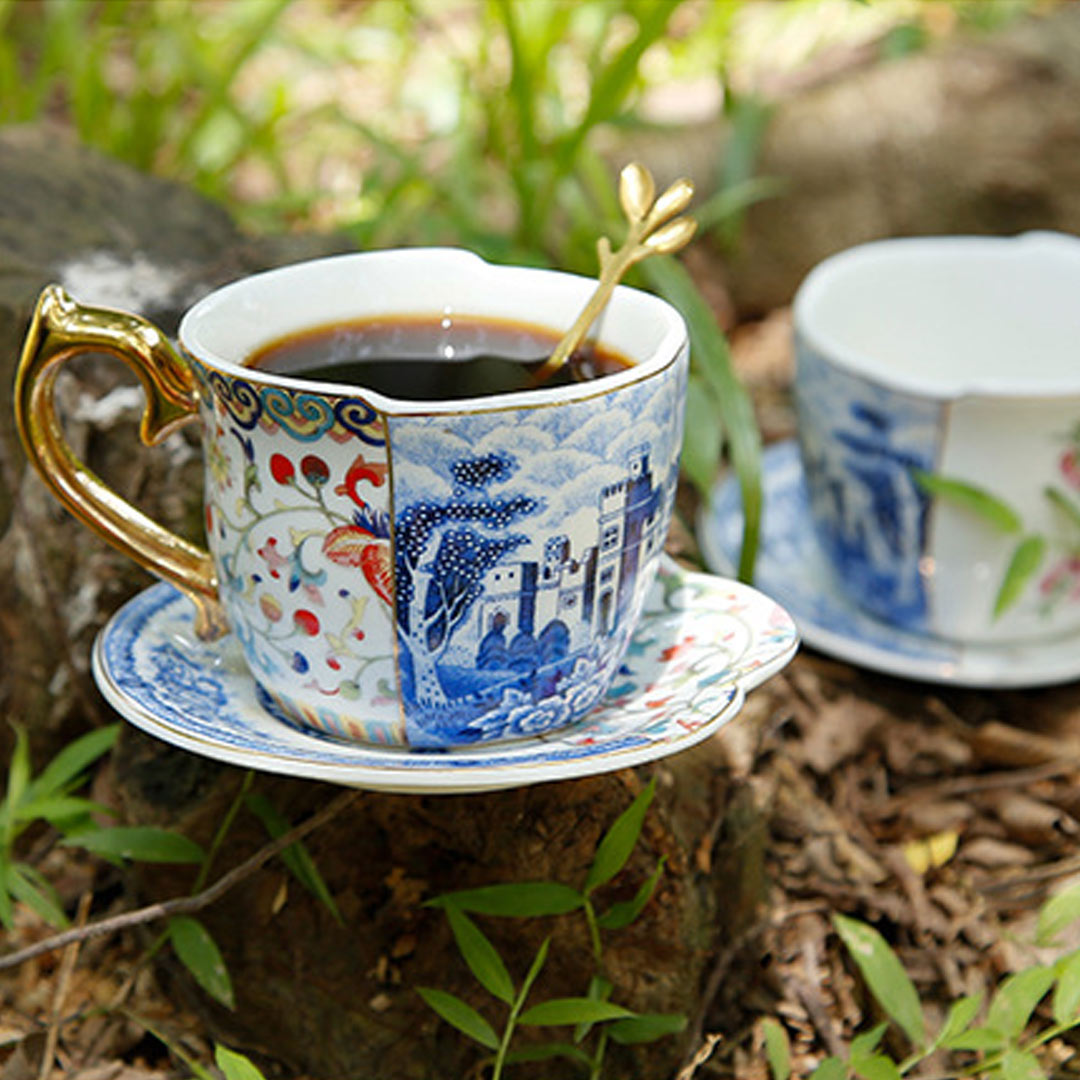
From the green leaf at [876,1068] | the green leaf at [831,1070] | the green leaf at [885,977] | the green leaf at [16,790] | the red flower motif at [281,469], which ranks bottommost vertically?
the green leaf at [885,977]

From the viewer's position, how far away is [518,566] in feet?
2.80

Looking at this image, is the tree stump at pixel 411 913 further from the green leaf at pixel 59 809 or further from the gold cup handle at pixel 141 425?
the gold cup handle at pixel 141 425

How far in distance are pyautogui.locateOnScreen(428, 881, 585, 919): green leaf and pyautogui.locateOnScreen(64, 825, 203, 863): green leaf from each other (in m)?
0.19

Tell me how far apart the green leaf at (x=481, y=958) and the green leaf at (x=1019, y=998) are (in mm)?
351

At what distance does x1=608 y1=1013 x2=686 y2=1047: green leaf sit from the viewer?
41.4 inches

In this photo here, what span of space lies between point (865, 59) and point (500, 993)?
198 centimetres

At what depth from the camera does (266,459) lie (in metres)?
→ 0.85

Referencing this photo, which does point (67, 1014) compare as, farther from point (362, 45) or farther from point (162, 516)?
point (362, 45)

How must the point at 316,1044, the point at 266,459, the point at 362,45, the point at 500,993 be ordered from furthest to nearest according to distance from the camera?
the point at 362,45, the point at 316,1044, the point at 500,993, the point at 266,459

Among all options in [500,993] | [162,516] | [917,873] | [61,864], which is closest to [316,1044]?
[500,993]

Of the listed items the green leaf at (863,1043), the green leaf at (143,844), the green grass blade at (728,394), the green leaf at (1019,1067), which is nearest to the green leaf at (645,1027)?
the green leaf at (863,1043)

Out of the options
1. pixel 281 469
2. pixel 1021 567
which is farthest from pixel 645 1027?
pixel 1021 567

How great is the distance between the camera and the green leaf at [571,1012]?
0.99 meters

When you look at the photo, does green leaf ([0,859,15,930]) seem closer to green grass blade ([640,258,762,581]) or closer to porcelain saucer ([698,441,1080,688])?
green grass blade ([640,258,762,581])
